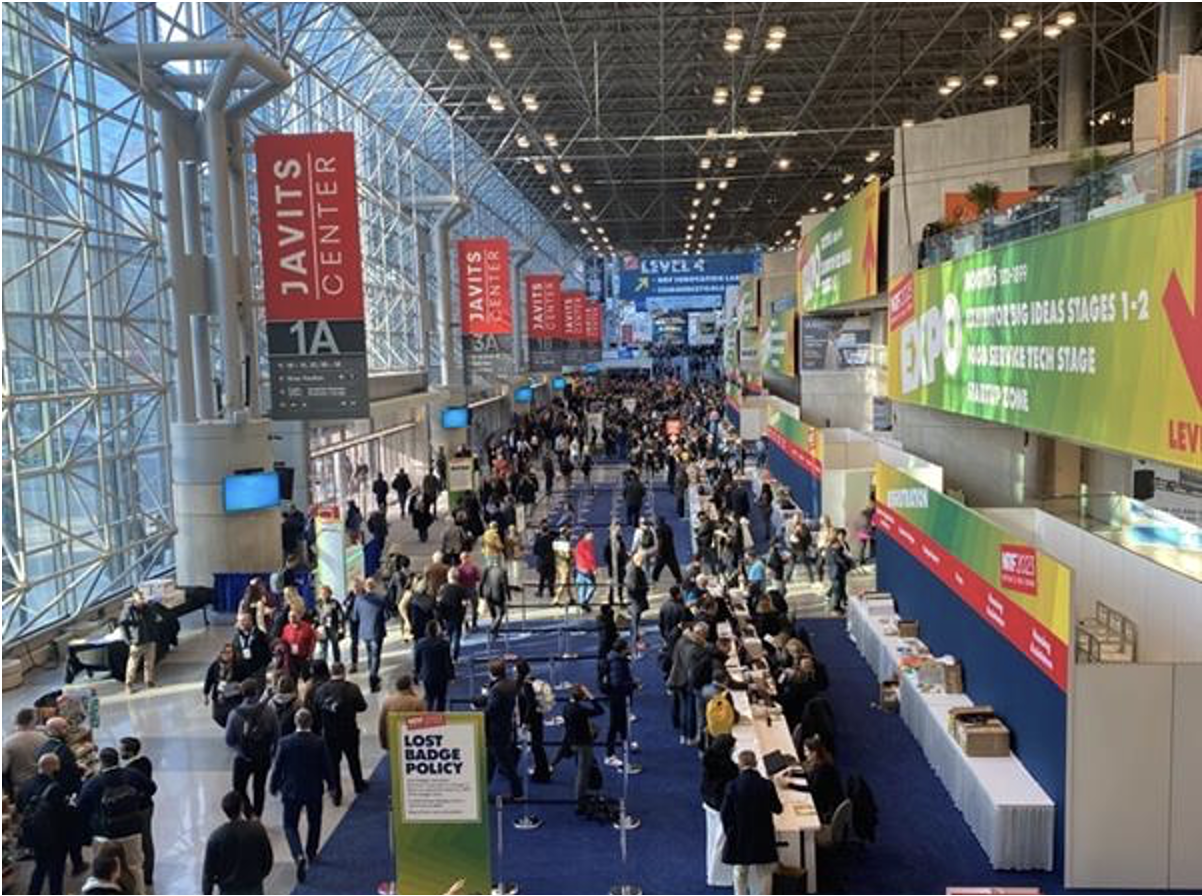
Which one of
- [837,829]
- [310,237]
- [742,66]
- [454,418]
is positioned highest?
[742,66]

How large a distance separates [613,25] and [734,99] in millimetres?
6419

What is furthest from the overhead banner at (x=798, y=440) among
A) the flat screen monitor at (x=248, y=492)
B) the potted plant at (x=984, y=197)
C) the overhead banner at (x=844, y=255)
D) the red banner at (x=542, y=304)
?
the red banner at (x=542, y=304)

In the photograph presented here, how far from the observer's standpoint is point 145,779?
7.72 m

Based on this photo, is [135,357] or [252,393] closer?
[252,393]

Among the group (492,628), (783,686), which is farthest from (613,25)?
(783,686)

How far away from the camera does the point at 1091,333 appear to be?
341 inches

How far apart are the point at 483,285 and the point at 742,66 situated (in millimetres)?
12625

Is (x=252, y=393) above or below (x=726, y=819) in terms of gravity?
above

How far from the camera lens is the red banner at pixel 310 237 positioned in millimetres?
14328

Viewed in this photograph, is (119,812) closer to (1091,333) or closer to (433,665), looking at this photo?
(433,665)

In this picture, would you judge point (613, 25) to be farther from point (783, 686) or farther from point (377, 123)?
point (783, 686)

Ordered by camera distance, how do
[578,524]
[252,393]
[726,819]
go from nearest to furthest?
[726,819]
[252,393]
[578,524]

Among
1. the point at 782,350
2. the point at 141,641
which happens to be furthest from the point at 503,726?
the point at 782,350

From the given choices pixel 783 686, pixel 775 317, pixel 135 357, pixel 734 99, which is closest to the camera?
pixel 783 686
